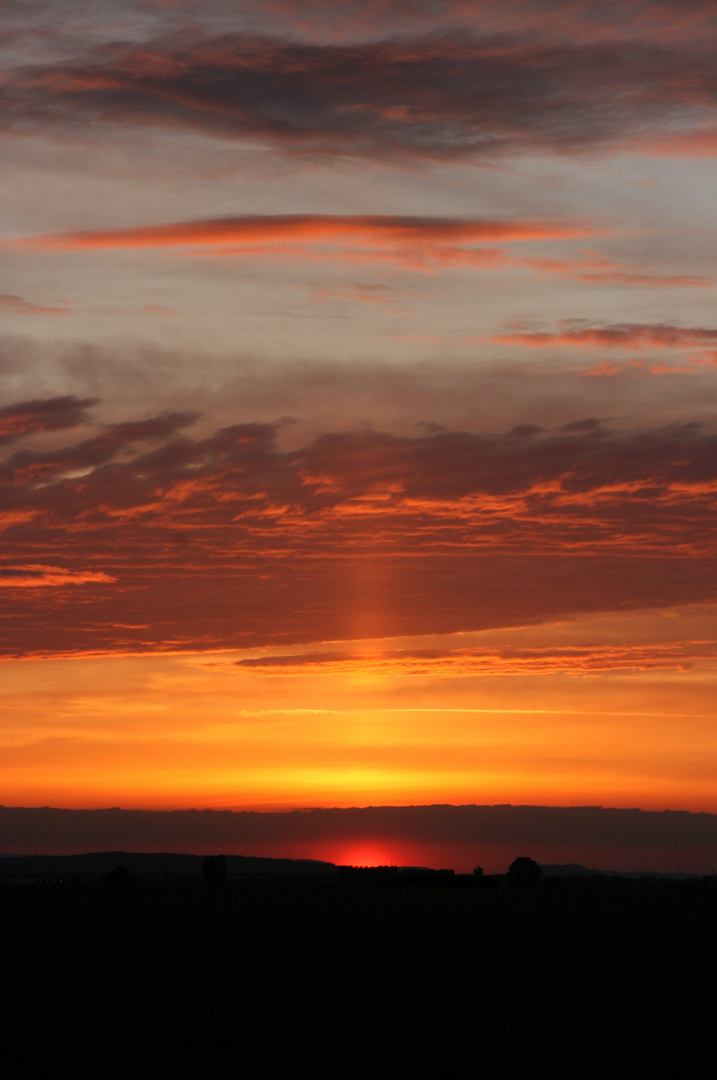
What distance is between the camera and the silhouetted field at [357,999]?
3425cm

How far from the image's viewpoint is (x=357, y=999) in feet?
156

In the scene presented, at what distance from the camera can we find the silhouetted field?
3425 cm

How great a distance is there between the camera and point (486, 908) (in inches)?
4983

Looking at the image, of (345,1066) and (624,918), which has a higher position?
(624,918)

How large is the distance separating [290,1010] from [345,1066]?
11.4 meters

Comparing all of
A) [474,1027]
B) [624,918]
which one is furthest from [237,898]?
[474,1027]

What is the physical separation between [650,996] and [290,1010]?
561 inches

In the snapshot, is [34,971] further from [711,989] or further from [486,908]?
[486,908]

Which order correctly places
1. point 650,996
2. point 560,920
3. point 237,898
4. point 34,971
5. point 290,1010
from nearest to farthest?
point 290,1010 → point 650,996 → point 34,971 → point 560,920 → point 237,898

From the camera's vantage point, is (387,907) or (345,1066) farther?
(387,907)

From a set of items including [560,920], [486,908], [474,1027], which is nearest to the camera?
[474,1027]

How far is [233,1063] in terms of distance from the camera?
33469mm

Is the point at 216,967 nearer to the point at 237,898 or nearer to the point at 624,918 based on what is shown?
the point at 624,918

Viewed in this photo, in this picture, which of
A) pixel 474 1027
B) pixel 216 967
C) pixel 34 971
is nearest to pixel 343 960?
pixel 216 967
